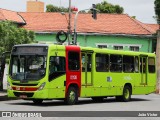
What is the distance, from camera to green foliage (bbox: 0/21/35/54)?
31609 mm

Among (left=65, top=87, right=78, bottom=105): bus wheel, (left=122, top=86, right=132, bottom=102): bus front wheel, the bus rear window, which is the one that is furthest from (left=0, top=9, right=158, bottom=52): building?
(left=65, top=87, right=78, bottom=105): bus wheel

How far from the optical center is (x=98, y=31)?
57594 millimetres

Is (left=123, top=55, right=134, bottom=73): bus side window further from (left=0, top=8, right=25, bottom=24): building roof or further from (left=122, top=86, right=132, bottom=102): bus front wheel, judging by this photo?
(left=0, top=8, right=25, bottom=24): building roof

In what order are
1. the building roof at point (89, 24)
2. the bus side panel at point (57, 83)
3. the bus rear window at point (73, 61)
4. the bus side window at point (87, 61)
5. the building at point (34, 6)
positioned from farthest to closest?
the building at point (34, 6)
the building roof at point (89, 24)
the bus side window at point (87, 61)
the bus rear window at point (73, 61)
the bus side panel at point (57, 83)

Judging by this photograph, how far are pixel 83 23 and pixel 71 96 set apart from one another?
3576 cm

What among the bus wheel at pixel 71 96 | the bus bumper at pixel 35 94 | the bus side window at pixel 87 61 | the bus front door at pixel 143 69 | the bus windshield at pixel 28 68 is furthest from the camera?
the bus front door at pixel 143 69

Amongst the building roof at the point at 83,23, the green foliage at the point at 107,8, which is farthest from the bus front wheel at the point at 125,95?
the green foliage at the point at 107,8

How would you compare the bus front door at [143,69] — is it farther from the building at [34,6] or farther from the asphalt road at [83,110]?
the building at [34,6]

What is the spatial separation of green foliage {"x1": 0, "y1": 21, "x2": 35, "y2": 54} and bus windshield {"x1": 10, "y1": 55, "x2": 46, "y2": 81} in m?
8.02

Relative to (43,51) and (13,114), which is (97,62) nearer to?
(43,51)

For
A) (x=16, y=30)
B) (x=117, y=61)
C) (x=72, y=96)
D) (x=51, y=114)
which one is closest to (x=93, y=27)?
(x=16, y=30)

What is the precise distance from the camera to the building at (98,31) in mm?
56875

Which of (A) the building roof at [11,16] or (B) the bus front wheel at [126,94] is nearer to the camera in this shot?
(B) the bus front wheel at [126,94]

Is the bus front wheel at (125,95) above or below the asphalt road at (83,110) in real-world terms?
above
